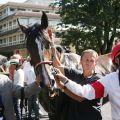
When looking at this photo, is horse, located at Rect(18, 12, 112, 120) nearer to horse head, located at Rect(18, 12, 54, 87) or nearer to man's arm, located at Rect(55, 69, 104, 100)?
horse head, located at Rect(18, 12, 54, 87)

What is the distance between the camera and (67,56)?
20.3 feet

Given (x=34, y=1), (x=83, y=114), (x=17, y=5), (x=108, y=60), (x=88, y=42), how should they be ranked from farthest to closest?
(x=34, y=1) < (x=17, y=5) < (x=88, y=42) < (x=108, y=60) < (x=83, y=114)

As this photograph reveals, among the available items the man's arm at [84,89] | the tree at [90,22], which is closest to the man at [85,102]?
the man's arm at [84,89]

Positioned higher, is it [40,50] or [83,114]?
[40,50]

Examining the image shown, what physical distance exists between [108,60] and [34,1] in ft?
285

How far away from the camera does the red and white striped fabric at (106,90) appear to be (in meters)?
3.75

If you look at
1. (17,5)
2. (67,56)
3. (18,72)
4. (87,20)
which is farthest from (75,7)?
(17,5)

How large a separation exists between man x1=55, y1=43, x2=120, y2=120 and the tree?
29829 mm

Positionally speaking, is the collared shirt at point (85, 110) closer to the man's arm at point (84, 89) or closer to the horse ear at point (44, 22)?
the man's arm at point (84, 89)

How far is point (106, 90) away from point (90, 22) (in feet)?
100

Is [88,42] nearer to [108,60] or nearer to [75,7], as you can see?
[75,7]

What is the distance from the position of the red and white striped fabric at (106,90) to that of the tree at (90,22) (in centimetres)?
2984

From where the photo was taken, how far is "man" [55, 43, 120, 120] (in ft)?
12.3

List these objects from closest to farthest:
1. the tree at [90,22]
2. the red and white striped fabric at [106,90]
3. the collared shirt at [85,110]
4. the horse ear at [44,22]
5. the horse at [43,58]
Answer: the red and white striped fabric at [106,90] < the collared shirt at [85,110] < the horse at [43,58] < the horse ear at [44,22] < the tree at [90,22]
